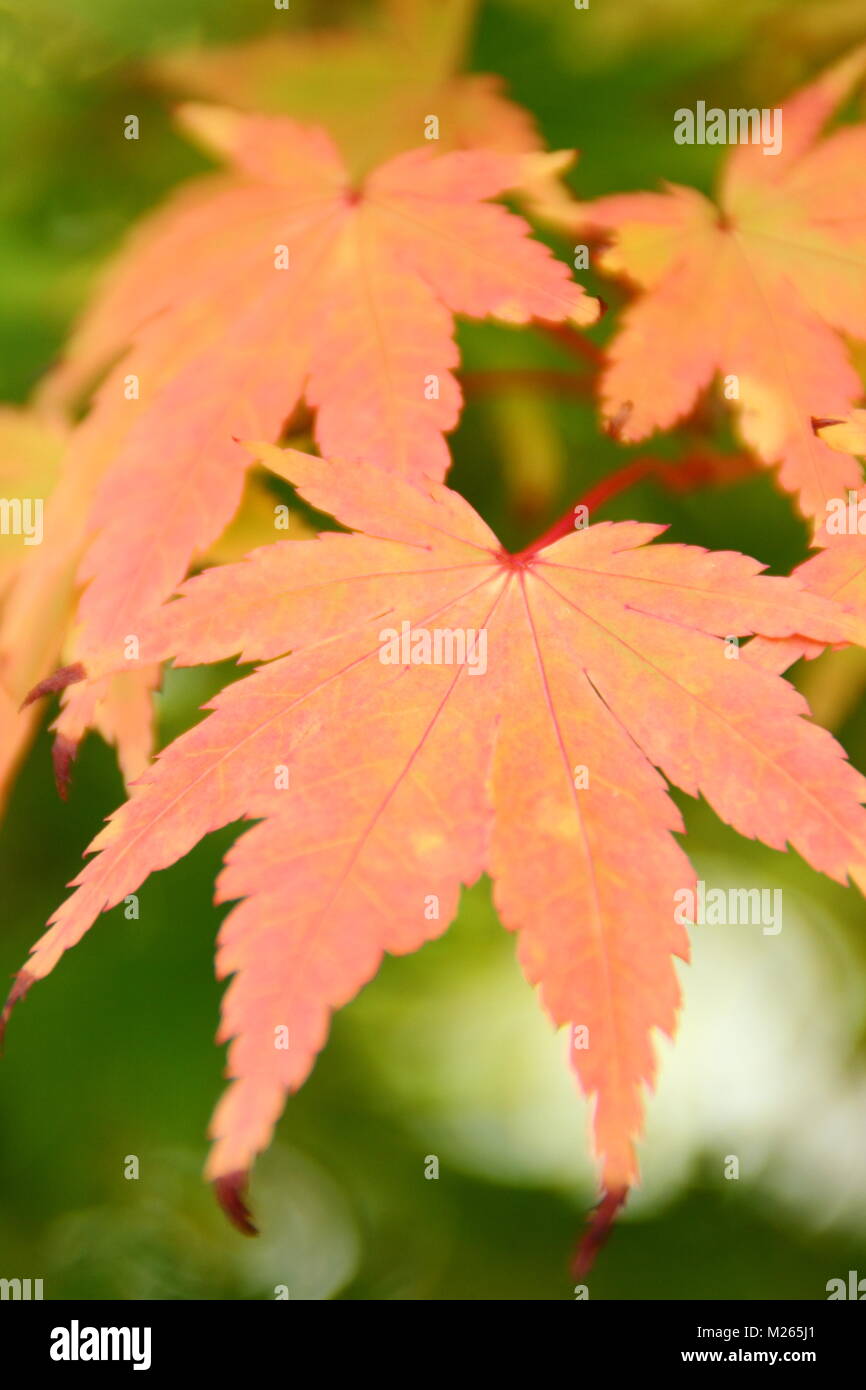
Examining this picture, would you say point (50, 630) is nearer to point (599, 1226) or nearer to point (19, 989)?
point (19, 989)

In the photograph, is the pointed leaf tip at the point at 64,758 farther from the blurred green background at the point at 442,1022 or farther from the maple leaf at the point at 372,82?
the blurred green background at the point at 442,1022

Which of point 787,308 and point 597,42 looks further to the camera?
point 597,42

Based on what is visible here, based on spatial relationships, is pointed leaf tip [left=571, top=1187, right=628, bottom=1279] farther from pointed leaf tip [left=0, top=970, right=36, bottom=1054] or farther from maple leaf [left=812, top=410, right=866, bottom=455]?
maple leaf [left=812, top=410, right=866, bottom=455]

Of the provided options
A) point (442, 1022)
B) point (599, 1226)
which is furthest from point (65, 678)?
point (442, 1022)

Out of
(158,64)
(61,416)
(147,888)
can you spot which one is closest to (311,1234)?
(147,888)

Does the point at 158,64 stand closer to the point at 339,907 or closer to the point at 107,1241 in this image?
the point at 339,907

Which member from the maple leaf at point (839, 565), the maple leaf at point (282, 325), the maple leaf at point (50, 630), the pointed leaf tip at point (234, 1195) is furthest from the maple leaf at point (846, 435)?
the pointed leaf tip at point (234, 1195)

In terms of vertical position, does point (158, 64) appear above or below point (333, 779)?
above
